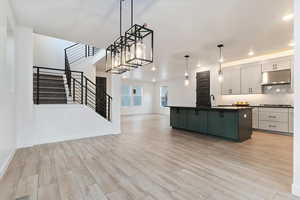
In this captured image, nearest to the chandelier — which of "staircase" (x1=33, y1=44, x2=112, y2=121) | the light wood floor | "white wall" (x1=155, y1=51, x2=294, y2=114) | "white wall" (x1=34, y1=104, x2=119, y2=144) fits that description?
the light wood floor

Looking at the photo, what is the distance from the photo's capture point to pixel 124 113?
38.3 ft

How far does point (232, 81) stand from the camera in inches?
262

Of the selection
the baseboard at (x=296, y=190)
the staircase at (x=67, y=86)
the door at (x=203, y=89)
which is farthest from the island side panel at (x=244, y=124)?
the staircase at (x=67, y=86)

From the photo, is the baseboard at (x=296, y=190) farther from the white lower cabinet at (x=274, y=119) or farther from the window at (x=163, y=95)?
the window at (x=163, y=95)

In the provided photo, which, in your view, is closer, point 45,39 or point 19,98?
point 19,98

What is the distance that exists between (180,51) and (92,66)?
4.01 metres

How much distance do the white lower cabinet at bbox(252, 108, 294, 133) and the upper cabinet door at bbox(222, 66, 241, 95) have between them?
1.10 meters

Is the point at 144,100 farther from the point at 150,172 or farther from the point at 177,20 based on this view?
the point at 150,172

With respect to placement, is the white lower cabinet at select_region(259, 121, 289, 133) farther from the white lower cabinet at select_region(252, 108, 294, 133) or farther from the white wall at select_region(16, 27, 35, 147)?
the white wall at select_region(16, 27, 35, 147)

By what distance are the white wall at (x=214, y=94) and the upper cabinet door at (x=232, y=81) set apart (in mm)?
341

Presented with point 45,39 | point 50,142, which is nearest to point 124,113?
point 45,39

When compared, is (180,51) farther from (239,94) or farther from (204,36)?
(239,94)

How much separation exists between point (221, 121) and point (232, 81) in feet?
9.29

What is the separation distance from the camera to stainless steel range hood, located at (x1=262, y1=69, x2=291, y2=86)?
5.29 metres
